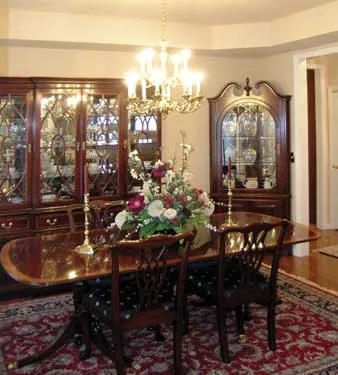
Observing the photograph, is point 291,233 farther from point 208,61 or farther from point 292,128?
point 208,61

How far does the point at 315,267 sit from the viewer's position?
15.3ft

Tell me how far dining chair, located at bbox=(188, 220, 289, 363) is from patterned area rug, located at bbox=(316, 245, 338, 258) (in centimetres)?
258

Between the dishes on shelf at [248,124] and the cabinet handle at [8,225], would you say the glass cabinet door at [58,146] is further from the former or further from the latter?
the dishes on shelf at [248,124]

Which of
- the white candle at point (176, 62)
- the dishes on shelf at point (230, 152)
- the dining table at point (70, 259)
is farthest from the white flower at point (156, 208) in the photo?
the dishes on shelf at point (230, 152)

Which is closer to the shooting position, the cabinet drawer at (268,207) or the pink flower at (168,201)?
the pink flower at (168,201)

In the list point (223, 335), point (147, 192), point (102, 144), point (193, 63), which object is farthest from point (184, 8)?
point (223, 335)

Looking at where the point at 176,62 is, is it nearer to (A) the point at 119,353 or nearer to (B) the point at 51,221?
(B) the point at 51,221

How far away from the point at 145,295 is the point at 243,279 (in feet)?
2.20

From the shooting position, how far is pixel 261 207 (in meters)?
4.96

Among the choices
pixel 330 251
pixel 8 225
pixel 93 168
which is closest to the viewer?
pixel 8 225

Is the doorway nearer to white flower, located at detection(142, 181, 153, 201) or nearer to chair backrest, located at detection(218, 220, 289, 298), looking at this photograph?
chair backrest, located at detection(218, 220, 289, 298)

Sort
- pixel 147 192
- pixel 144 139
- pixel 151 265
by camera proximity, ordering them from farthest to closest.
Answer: pixel 144 139 < pixel 147 192 < pixel 151 265

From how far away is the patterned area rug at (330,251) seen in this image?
5141 millimetres

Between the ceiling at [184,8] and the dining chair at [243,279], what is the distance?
2234 millimetres
